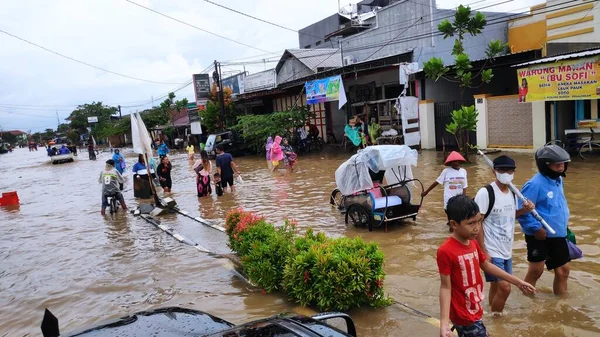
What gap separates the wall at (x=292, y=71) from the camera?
33.7m

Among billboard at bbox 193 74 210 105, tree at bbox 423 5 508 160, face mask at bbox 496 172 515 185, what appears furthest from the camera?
billboard at bbox 193 74 210 105

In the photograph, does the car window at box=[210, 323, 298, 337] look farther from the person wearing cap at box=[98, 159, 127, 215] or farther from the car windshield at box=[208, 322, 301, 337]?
the person wearing cap at box=[98, 159, 127, 215]

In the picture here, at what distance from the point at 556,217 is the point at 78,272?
6987mm

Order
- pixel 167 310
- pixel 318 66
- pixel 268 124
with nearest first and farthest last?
1. pixel 167 310
2. pixel 268 124
3. pixel 318 66

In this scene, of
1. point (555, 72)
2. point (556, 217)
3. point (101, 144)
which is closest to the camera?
point (556, 217)

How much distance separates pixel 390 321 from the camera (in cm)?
454

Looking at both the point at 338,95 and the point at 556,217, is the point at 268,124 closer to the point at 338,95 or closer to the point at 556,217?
the point at 338,95

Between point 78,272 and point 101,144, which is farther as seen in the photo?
point 101,144

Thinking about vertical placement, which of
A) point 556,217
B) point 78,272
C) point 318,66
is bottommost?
point 78,272

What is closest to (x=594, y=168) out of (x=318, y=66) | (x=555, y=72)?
(x=555, y=72)

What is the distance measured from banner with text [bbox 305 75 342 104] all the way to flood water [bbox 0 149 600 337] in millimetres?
8573

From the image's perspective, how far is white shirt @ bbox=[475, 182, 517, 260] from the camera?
416 centimetres

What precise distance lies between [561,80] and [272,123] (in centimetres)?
1462

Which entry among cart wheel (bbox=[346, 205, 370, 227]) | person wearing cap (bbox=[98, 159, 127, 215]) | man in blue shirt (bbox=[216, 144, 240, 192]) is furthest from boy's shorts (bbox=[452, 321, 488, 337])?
person wearing cap (bbox=[98, 159, 127, 215])
